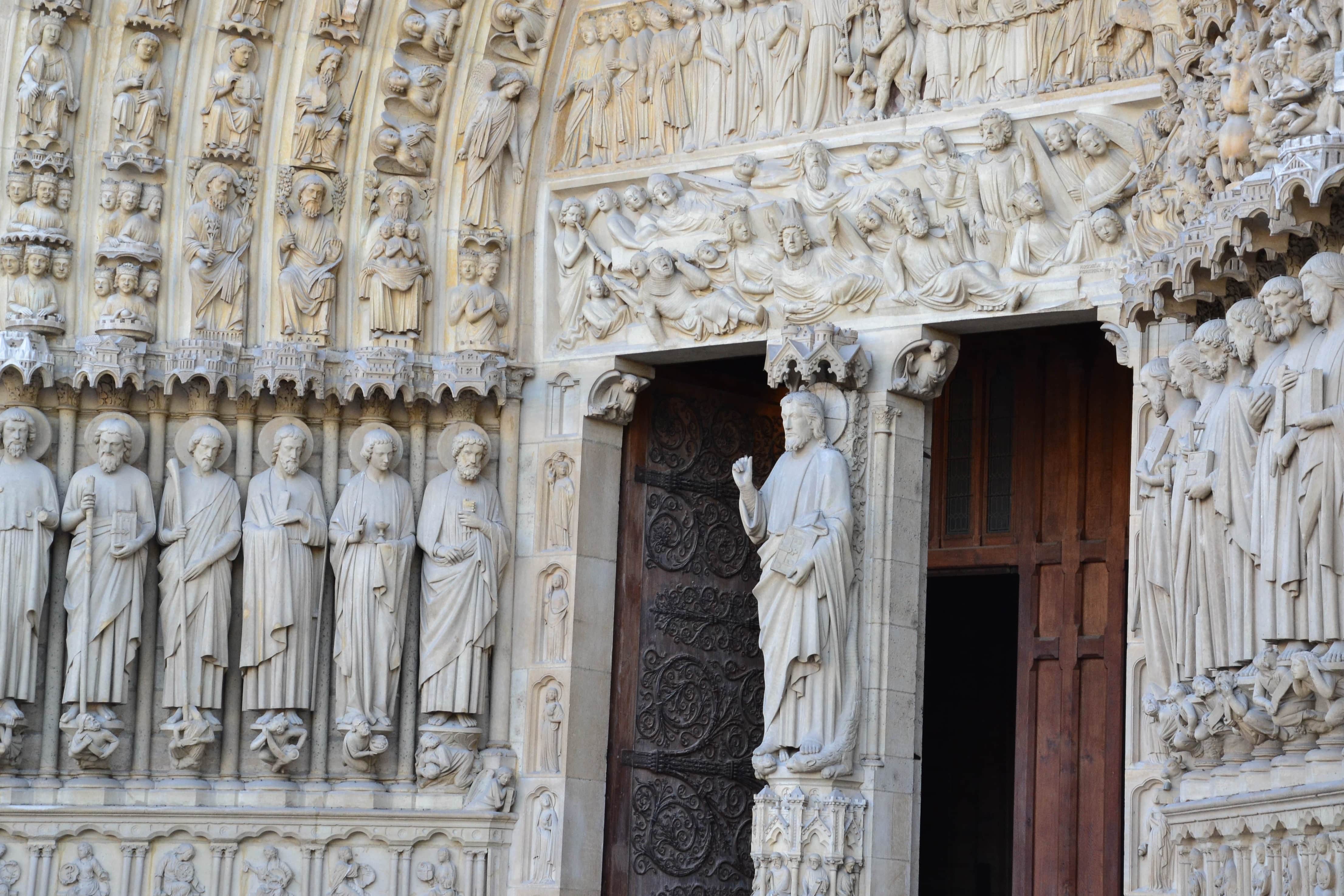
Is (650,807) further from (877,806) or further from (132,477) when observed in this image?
(132,477)

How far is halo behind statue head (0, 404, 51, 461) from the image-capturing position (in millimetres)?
11688

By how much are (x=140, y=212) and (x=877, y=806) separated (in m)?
4.41

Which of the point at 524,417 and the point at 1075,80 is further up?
the point at 1075,80

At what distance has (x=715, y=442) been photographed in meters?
12.6

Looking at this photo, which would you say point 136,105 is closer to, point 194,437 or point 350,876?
point 194,437

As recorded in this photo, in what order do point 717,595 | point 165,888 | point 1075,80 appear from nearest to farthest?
point 1075,80 → point 165,888 → point 717,595

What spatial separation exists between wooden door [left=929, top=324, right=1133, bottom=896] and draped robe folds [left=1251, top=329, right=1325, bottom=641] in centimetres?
346

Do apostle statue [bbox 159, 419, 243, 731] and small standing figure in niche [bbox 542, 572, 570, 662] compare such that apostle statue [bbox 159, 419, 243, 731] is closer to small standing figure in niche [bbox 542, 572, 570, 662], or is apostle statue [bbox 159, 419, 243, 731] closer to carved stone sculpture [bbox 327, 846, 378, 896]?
carved stone sculpture [bbox 327, 846, 378, 896]

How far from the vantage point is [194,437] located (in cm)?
1182

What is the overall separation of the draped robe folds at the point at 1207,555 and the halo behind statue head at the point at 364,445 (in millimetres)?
4380

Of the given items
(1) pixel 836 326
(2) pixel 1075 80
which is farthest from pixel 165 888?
(2) pixel 1075 80

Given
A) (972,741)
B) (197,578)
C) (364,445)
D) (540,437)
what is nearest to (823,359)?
(540,437)

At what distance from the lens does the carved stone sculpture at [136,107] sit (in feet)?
38.7

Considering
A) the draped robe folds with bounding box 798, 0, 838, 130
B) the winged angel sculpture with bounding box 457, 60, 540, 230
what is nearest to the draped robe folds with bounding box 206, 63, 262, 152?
the winged angel sculpture with bounding box 457, 60, 540, 230
